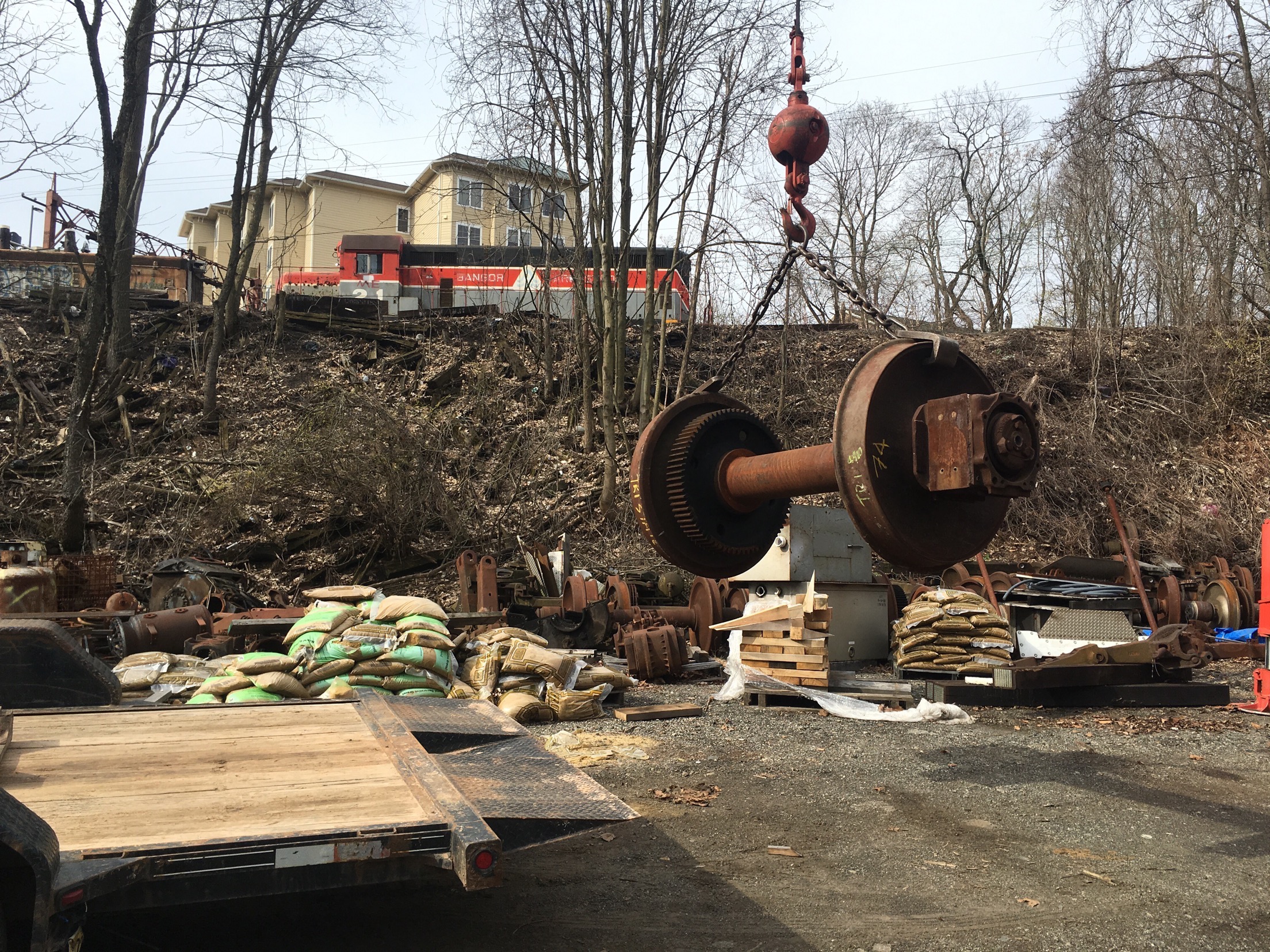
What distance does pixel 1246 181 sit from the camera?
17.6 m

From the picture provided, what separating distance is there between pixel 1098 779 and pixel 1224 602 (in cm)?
779

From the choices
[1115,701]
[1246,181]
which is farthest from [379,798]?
[1246,181]

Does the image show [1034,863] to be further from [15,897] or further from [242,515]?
[242,515]

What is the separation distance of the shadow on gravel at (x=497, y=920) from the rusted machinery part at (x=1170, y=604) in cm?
946

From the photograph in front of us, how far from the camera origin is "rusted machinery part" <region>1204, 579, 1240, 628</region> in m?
11.8

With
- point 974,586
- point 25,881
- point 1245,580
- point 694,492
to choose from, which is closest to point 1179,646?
point 974,586

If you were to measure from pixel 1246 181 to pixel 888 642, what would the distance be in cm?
1322

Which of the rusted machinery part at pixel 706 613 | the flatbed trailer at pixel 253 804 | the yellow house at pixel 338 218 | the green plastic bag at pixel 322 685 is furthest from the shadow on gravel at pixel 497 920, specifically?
the yellow house at pixel 338 218

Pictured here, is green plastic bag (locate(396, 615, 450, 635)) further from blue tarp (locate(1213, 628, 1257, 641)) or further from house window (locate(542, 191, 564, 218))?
house window (locate(542, 191, 564, 218))

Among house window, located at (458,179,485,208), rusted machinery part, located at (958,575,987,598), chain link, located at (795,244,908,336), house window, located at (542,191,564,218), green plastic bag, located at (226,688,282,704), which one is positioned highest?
house window, located at (458,179,485,208)

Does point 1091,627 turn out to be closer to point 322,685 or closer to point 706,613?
point 706,613

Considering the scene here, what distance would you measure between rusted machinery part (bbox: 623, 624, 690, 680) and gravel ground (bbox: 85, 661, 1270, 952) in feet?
7.60

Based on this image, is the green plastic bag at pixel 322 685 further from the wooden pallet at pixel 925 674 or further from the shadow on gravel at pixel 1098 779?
the wooden pallet at pixel 925 674

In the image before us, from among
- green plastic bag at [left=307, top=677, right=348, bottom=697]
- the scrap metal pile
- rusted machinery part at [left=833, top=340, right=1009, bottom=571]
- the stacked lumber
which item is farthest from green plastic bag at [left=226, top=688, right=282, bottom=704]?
rusted machinery part at [left=833, top=340, right=1009, bottom=571]
